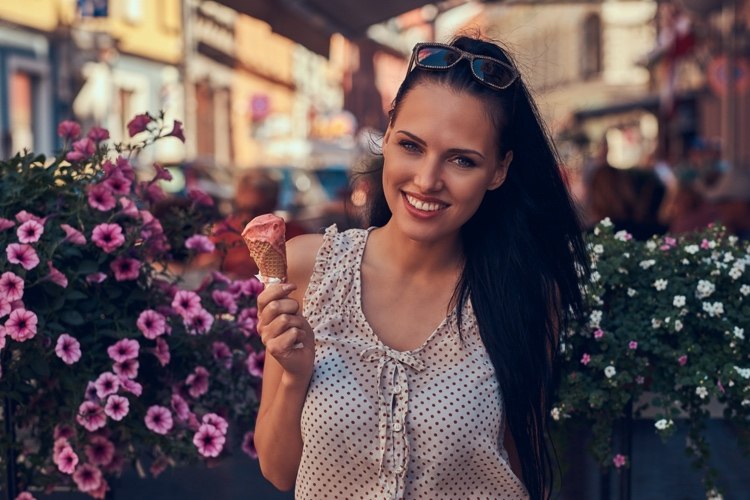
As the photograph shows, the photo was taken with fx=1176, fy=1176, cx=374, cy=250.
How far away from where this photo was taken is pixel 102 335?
2.72m

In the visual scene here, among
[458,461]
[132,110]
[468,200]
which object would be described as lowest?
[458,461]

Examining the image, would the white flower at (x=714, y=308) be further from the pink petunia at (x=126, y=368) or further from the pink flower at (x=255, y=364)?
the pink petunia at (x=126, y=368)

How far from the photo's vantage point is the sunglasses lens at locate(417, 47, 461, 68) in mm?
2203

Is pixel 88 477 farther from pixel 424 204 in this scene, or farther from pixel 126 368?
pixel 424 204

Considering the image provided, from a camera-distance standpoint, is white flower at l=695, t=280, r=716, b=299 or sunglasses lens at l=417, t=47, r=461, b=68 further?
white flower at l=695, t=280, r=716, b=299

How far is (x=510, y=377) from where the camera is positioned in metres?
2.20

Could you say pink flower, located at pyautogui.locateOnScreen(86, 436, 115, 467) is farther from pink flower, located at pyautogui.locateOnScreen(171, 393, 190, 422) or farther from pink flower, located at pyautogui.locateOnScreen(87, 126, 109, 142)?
pink flower, located at pyautogui.locateOnScreen(87, 126, 109, 142)

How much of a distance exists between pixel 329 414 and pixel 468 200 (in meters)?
0.47

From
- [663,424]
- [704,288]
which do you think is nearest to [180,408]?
[663,424]

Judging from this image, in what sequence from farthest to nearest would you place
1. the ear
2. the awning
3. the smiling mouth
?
1. the awning
2. the ear
3. the smiling mouth

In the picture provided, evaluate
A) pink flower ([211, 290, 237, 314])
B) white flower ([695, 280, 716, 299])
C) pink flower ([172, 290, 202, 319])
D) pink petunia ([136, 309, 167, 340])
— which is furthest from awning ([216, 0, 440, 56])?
white flower ([695, 280, 716, 299])

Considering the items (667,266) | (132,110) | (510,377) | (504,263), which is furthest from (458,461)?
(132,110)

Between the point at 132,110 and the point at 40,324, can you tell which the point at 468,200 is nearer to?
the point at 40,324

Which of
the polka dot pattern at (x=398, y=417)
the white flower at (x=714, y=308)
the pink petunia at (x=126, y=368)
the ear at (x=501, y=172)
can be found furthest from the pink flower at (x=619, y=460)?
the pink petunia at (x=126, y=368)
